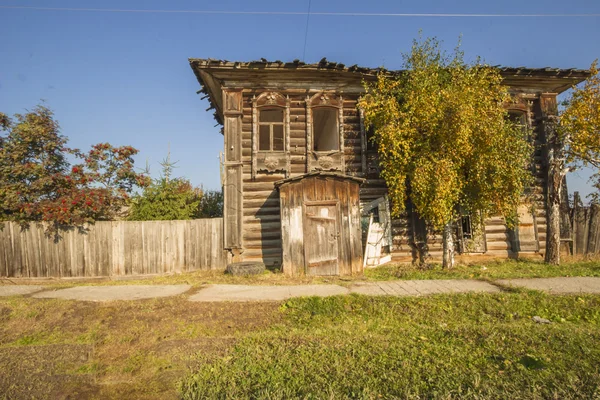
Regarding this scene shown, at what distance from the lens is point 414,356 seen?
404 cm

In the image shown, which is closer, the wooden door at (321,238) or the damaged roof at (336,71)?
the wooden door at (321,238)

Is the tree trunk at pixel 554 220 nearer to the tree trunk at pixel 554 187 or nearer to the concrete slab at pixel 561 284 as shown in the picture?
the tree trunk at pixel 554 187

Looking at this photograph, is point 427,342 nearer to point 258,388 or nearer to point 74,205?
point 258,388

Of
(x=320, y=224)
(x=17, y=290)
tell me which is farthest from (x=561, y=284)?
(x=17, y=290)

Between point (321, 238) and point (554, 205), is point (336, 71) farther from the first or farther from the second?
point (554, 205)

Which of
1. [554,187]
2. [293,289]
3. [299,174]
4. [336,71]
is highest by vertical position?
[336,71]

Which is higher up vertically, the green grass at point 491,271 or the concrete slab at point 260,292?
the concrete slab at point 260,292

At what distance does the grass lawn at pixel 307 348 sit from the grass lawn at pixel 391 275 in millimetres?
2465

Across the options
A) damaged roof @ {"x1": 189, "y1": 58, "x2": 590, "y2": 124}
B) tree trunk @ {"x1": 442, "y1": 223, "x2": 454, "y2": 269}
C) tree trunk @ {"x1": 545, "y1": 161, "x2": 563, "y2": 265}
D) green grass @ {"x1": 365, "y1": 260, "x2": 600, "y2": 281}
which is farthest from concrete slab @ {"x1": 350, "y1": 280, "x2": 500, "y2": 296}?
damaged roof @ {"x1": 189, "y1": 58, "x2": 590, "y2": 124}

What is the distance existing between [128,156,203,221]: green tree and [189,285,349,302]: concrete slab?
14.9 ft

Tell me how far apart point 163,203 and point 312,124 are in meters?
5.97

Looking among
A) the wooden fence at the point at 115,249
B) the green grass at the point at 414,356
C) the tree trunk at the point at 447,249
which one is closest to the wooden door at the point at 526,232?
the tree trunk at the point at 447,249

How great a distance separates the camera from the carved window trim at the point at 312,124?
39.1 feet

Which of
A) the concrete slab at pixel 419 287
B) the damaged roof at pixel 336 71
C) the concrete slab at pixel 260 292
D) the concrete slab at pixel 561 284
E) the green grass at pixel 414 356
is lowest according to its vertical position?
the green grass at pixel 414 356
